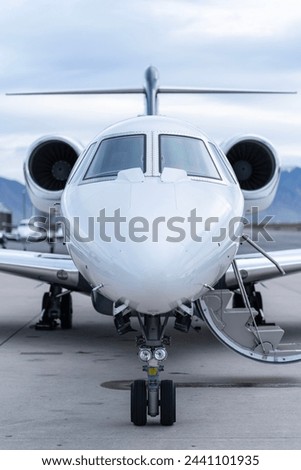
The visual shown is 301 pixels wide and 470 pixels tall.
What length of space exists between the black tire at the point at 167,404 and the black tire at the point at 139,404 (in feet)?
0.45

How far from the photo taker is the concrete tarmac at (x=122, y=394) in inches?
275

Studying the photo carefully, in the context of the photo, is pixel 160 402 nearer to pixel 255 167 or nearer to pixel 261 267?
pixel 261 267

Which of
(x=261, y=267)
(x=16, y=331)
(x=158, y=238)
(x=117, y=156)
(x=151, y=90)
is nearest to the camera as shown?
(x=158, y=238)

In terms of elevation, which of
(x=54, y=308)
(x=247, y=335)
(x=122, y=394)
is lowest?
(x=54, y=308)

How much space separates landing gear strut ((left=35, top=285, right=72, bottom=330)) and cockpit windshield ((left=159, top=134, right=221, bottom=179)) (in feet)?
17.0

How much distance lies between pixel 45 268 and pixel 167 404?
18.4ft

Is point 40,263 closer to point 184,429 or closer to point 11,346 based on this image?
point 11,346

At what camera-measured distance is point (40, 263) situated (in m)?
13.0

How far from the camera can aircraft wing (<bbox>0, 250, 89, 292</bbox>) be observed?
1249 centimetres

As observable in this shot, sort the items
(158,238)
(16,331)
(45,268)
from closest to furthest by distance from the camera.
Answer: (158,238) → (45,268) → (16,331)

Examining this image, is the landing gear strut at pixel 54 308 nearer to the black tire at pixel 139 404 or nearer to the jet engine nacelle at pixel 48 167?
the jet engine nacelle at pixel 48 167

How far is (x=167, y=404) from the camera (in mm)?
7441

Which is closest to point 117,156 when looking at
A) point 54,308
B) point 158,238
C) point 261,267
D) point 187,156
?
point 187,156
